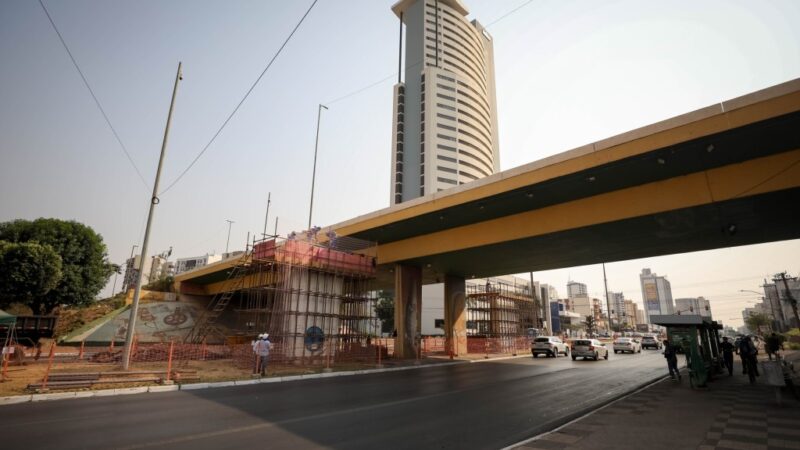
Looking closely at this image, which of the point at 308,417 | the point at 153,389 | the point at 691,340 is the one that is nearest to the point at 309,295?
the point at 153,389

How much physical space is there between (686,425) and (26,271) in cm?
4272

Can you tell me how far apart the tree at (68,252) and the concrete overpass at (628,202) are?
95.5ft

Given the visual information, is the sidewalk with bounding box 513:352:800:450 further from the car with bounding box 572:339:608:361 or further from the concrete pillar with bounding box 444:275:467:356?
the concrete pillar with bounding box 444:275:467:356

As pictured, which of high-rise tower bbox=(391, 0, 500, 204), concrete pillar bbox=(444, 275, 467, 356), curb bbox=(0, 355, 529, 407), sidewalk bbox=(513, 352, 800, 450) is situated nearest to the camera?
sidewalk bbox=(513, 352, 800, 450)

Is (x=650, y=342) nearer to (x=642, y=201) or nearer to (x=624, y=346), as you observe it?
(x=624, y=346)

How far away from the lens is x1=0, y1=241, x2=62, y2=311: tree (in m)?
30.5

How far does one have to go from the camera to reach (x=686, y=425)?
7.64 meters

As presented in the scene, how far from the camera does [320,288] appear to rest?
23688mm

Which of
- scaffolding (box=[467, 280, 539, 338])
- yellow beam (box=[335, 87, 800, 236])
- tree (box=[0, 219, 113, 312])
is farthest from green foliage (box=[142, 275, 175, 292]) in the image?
yellow beam (box=[335, 87, 800, 236])

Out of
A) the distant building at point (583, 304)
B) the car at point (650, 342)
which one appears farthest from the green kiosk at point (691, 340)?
the distant building at point (583, 304)

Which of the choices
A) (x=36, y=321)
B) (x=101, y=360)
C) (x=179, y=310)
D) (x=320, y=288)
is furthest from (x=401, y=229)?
(x=179, y=310)

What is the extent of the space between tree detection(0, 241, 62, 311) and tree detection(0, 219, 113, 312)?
192 cm

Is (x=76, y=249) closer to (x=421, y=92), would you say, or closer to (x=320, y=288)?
(x=320, y=288)

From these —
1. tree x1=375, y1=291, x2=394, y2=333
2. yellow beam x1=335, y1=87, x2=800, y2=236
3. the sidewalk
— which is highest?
yellow beam x1=335, y1=87, x2=800, y2=236
